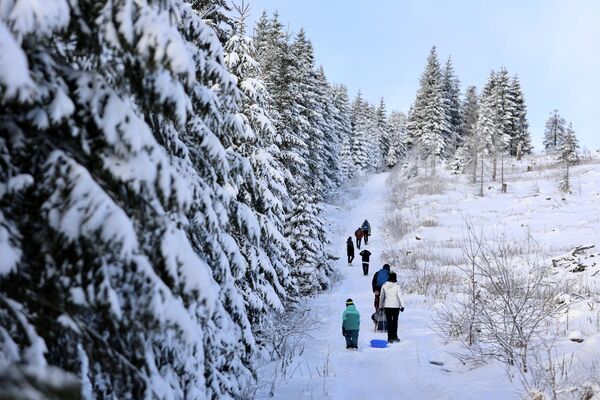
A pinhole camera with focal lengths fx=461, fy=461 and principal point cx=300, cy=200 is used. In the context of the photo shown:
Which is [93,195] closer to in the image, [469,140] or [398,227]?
[398,227]

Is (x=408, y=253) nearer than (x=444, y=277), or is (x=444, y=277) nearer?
(x=444, y=277)

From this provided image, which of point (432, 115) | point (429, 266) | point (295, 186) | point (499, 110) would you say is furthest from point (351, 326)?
point (499, 110)

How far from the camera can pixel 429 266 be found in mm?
21953

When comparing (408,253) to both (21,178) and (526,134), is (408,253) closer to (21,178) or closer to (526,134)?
(21,178)

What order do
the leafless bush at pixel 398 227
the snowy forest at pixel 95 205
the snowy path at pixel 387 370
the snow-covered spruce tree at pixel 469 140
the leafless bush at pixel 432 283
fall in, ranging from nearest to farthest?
1. the snowy forest at pixel 95 205
2. the snowy path at pixel 387 370
3. the leafless bush at pixel 432 283
4. the leafless bush at pixel 398 227
5. the snow-covered spruce tree at pixel 469 140

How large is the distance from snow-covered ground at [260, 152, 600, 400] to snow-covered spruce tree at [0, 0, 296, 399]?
5.34 meters

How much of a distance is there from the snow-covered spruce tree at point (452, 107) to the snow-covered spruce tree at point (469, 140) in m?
0.96

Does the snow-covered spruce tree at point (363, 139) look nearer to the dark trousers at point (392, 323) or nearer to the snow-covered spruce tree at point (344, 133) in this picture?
the snow-covered spruce tree at point (344, 133)

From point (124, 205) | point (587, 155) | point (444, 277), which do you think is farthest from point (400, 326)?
point (587, 155)

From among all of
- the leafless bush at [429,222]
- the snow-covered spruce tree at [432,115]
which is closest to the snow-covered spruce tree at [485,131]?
the snow-covered spruce tree at [432,115]

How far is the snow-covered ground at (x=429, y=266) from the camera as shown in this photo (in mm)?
8394

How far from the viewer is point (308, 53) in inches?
1399

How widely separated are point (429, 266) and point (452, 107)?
48294 mm

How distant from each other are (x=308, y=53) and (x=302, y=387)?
1209 inches
